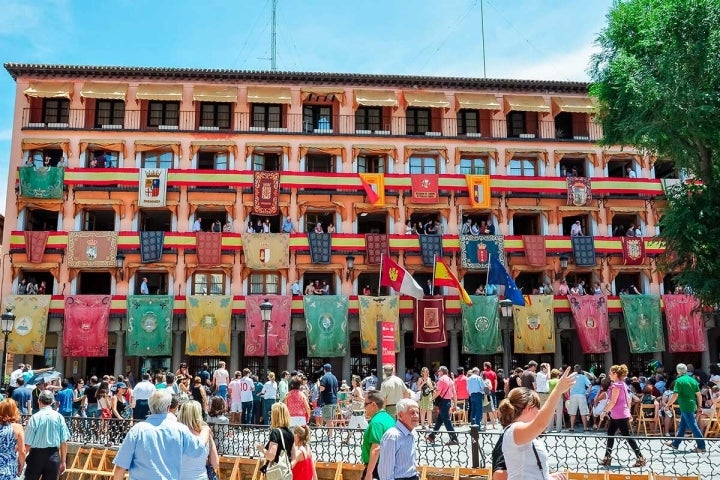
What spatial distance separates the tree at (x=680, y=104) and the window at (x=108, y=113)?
77.1 ft

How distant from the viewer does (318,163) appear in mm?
36500

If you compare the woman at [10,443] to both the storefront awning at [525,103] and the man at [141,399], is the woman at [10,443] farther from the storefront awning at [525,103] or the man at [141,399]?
the storefront awning at [525,103]

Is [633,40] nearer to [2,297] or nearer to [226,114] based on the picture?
[226,114]

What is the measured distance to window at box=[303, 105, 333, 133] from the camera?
1412 inches

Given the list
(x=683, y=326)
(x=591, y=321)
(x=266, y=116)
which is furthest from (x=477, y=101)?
(x=683, y=326)

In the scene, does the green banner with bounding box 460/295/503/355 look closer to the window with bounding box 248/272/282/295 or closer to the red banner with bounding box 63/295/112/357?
the window with bounding box 248/272/282/295

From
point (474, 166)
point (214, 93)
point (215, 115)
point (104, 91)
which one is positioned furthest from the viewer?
point (474, 166)

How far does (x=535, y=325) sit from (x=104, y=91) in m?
23.8

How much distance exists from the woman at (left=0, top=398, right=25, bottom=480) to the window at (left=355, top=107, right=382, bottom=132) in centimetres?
2895

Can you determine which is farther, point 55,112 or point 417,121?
point 417,121

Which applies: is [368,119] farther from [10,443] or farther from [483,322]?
[10,443]

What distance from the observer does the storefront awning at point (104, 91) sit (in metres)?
33.7

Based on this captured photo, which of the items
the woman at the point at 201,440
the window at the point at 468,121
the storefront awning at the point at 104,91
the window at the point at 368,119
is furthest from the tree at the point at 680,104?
the storefront awning at the point at 104,91

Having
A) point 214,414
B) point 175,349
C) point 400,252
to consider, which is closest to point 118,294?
point 175,349
